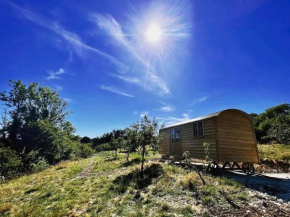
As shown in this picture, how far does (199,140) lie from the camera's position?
11.5m

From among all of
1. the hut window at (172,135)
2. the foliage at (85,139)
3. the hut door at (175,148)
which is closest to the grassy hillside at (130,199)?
the hut door at (175,148)

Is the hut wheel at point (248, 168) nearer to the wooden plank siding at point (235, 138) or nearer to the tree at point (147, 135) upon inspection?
the wooden plank siding at point (235, 138)

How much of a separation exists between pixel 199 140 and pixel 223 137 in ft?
6.11

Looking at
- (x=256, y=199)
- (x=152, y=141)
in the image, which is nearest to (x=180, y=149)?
(x=152, y=141)

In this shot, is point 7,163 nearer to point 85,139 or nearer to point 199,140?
point 199,140

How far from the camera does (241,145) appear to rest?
11172 mm

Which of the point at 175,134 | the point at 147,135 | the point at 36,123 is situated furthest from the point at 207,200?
the point at 36,123

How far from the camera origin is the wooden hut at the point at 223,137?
1007 cm

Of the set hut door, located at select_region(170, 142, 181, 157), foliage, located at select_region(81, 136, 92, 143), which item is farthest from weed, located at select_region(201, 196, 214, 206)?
foliage, located at select_region(81, 136, 92, 143)

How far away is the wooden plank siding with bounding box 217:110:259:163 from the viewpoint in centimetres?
1017

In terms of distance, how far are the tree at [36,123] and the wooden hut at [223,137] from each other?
17.1 meters

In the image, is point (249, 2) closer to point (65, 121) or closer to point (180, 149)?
point (180, 149)

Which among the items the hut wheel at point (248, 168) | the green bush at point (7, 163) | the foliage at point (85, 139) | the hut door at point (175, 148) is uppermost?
the foliage at point (85, 139)

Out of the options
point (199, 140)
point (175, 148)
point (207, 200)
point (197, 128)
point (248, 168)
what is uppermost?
point (197, 128)
